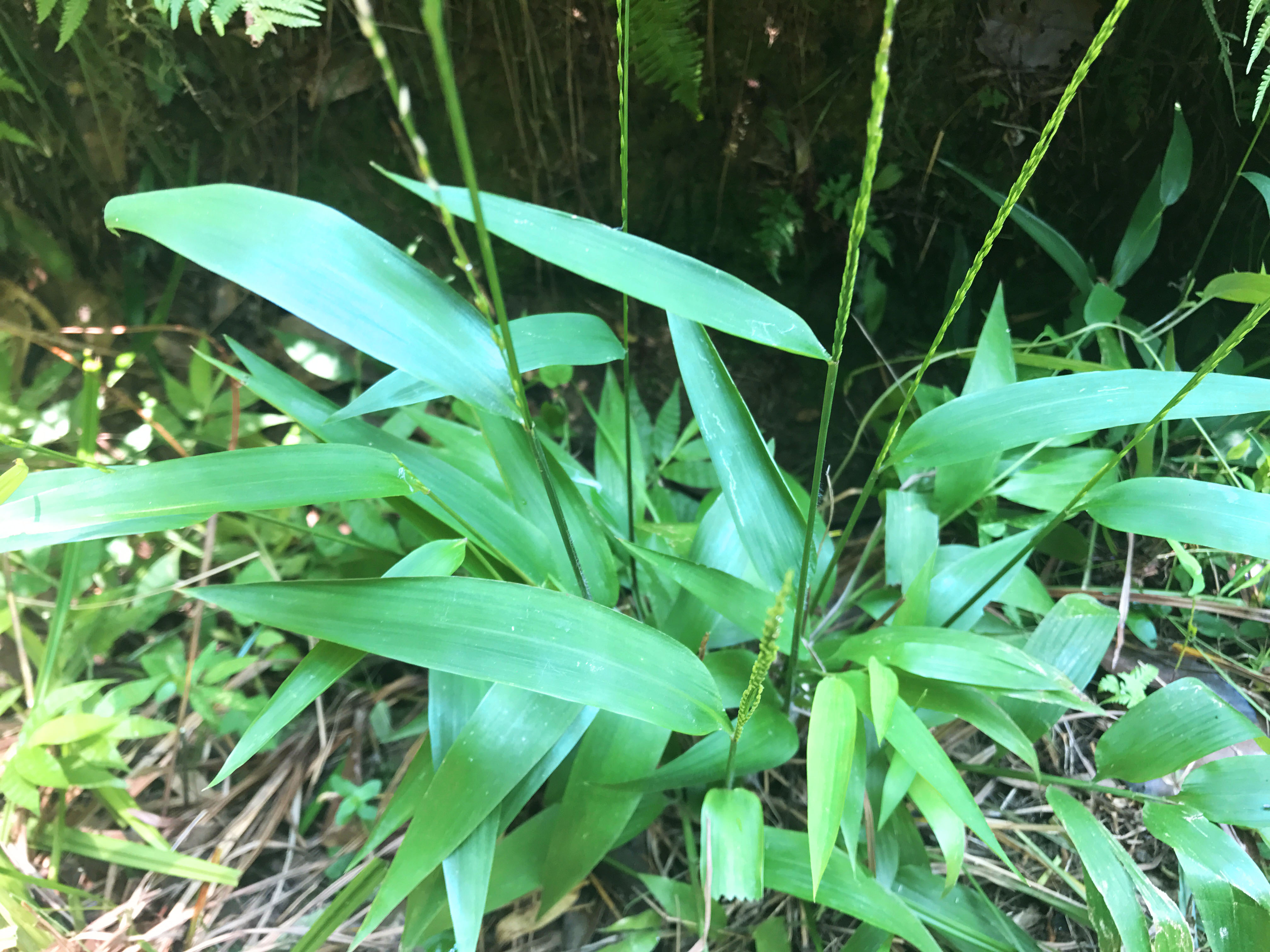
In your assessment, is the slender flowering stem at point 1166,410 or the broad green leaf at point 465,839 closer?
the slender flowering stem at point 1166,410

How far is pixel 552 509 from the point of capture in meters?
0.65

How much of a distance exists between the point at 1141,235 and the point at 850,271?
71 cm

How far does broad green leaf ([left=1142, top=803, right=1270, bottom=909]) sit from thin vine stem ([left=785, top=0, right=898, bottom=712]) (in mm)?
354

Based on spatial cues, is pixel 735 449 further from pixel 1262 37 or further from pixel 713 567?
pixel 1262 37

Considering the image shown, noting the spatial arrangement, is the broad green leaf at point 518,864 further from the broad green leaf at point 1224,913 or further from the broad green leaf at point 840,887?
the broad green leaf at point 1224,913

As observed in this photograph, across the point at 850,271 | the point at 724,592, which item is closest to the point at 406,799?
the point at 724,592

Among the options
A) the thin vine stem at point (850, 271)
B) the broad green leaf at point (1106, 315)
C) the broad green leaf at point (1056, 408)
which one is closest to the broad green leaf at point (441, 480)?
the thin vine stem at point (850, 271)

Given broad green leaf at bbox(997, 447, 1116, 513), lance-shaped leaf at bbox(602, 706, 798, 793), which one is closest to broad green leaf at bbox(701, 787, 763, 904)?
lance-shaped leaf at bbox(602, 706, 798, 793)

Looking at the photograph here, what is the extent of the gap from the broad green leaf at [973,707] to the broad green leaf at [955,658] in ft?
0.09

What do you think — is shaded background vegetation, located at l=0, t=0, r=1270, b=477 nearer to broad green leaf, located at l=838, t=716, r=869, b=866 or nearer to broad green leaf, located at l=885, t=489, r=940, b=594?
broad green leaf, located at l=885, t=489, r=940, b=594

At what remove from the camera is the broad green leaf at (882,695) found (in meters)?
0.53

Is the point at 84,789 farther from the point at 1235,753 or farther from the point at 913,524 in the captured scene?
the point at 1235,753

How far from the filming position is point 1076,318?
2.77 feet

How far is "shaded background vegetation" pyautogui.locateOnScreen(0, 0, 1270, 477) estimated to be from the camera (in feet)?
2.58
